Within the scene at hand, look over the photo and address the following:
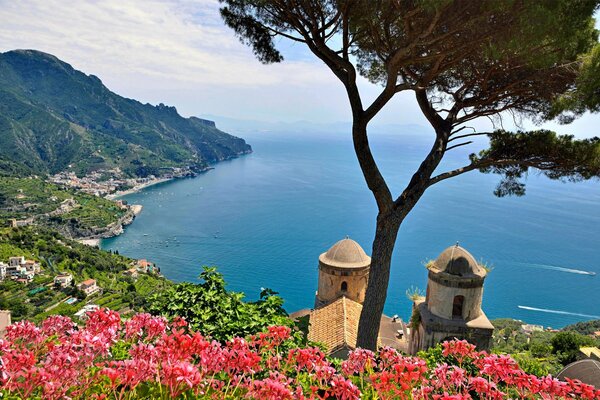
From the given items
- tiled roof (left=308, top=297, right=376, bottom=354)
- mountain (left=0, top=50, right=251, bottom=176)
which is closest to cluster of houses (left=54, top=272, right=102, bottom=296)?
tiled roof (left=308, top=297, right=376, bottom=354)

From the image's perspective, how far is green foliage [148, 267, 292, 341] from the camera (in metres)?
4.52

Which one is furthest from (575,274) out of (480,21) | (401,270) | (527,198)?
(480,21)

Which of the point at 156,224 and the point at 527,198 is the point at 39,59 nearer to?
the point at 156,224

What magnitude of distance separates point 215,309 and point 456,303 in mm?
8204

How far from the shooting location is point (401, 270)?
4891cm

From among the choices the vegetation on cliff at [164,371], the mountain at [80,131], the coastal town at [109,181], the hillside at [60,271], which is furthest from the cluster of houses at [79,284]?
the mountain at [80,131]

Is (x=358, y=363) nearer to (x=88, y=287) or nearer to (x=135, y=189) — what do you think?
(x=88, y=287)

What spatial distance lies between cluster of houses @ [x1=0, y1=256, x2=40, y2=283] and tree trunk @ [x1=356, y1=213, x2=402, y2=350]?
46.9 meters

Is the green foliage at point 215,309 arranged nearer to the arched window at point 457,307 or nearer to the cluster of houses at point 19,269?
the arched window at point 457,307

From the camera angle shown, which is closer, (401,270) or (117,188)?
(401,270)

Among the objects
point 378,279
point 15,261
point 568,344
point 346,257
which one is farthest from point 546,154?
point 15,261

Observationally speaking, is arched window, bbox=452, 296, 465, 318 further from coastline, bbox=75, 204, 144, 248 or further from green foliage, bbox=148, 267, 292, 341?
coastline, bbox=75, 204, 144, 248

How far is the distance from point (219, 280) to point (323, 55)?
3.93 metres

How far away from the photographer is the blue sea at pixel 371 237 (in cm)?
4503
